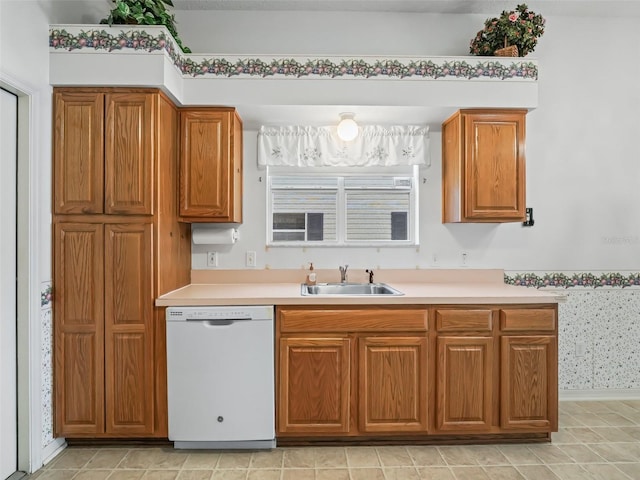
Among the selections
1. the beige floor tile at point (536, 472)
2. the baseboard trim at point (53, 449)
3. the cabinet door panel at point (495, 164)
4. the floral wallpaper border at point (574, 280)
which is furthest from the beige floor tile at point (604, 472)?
the baseboard trim at point (53, 449)

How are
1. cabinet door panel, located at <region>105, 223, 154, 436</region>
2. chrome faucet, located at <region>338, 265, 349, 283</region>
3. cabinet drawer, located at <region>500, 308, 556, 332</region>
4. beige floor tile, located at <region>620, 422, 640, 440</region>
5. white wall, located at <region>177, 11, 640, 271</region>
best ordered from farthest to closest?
white wall, located at <region>177, 11, 640, 271</region> < chrome faucet, located at <region>338, 265, 349, 283</region> < beige floor tile, located at <region>620, 422, 640, 440</region> < cabinet drawer, located at <region>500, 308, 556, 332</region> < cabinet door panel, located at <region>105, 223, 154, 436</region>

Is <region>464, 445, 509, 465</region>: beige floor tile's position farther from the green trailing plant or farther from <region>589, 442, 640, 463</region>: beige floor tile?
the green trailing plant

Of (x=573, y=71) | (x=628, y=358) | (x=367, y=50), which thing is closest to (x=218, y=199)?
(x=367, y=50)

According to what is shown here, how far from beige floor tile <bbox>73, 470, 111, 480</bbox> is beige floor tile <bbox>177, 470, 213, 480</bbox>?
0.40 meters

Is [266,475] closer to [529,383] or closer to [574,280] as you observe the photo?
[529,383]

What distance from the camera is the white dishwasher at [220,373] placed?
254 centimetres

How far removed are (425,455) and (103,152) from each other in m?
2.60

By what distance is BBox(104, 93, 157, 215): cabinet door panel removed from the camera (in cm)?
252

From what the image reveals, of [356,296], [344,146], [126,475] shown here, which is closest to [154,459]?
[126,475]

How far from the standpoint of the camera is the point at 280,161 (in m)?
3.30

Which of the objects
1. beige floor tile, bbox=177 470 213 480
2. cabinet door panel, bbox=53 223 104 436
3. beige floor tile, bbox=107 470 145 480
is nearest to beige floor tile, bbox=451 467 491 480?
beige floor tile, bbox=177 470 213 480

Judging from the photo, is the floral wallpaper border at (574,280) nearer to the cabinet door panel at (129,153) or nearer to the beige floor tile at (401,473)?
the beige floor tile at (401,473)

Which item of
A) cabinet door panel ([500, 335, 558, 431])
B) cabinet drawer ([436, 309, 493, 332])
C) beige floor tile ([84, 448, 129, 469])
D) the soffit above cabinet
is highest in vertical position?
the soffit above cabinet

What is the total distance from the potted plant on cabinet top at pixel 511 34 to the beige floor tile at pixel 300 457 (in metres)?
2.85
